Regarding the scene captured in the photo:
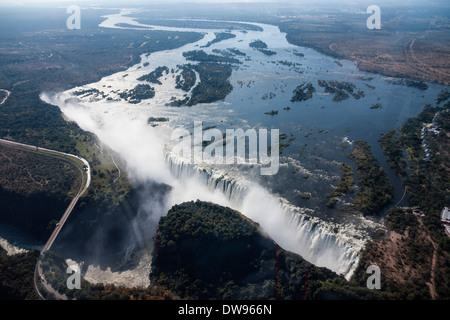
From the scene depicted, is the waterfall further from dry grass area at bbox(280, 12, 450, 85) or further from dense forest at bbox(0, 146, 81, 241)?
dry grass area at bbox(280, 12, 450, 85)

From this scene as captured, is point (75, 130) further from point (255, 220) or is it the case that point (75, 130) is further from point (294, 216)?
point (294, 216)

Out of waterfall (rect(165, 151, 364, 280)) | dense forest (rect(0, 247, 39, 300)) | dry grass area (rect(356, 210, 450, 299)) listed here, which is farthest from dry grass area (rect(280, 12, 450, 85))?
dense forest (rect(0, 247, 39, 300))

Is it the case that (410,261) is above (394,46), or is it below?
below

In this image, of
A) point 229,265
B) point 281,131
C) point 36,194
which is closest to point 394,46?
point 281,131

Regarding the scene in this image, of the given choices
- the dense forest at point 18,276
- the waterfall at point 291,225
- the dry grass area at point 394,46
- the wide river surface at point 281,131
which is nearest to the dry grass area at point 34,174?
the wide river surface at point 281,131

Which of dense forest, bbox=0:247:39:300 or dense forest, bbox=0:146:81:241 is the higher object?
dense forest, bbox=0:146:81:241

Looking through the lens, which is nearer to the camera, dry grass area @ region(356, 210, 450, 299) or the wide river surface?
dry grass area @ region(356, 210, 450, 299)

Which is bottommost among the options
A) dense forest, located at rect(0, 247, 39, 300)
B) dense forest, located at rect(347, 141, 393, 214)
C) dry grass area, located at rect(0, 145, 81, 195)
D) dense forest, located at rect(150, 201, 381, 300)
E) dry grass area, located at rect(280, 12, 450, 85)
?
dense forest, located at rect(0, 247, 39, 300)

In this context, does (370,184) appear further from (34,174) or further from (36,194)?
(34,174)
